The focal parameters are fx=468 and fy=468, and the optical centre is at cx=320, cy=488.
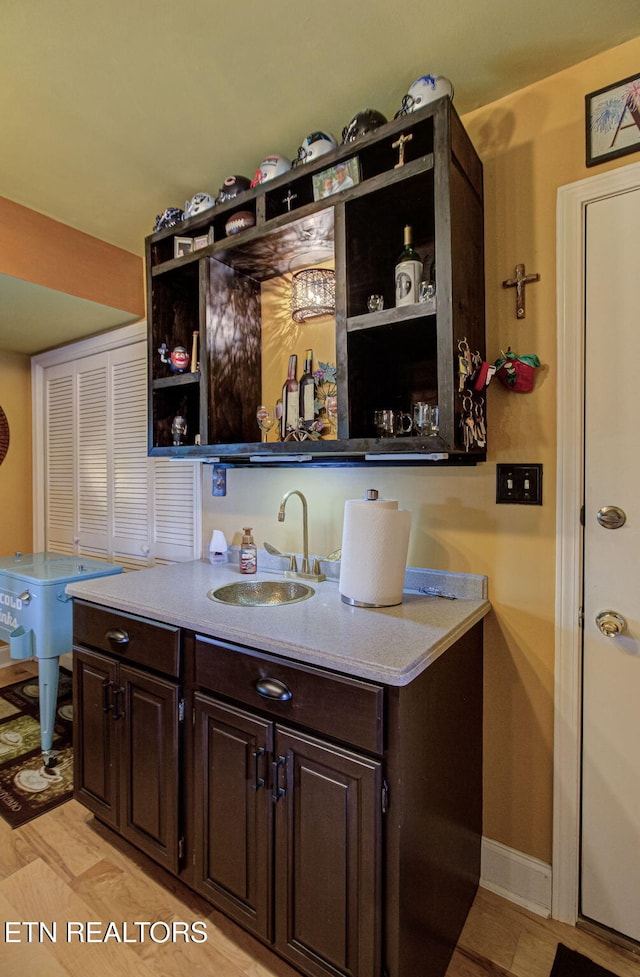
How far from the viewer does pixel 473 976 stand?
1.21 m

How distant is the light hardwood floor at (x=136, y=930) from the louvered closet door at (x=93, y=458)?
1633 mm

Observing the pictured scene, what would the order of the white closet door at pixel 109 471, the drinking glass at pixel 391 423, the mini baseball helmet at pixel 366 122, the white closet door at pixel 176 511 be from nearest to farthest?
the mini baseball helmet at pixel 366 122, the drinking glass at pixel 391 423, the white closet door at pixel 176 511, the white closet door at pixel 109 471

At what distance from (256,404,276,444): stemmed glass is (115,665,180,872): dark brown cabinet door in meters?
0.99

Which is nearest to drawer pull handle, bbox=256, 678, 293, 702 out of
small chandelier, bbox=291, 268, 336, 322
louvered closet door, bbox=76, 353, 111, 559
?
small chandelier, bbox=291, 268, 336, 322

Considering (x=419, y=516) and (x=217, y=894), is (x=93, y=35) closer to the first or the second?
(x=419, y=516)

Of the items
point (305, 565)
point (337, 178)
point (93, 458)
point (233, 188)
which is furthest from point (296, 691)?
point (93, 458)

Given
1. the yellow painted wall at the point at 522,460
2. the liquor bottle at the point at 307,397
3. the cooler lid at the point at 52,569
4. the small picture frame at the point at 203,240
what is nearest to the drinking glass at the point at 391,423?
the yellow painted wall at the point at 522,460

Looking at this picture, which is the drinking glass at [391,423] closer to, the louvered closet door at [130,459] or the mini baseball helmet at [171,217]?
the mini baseball helmet at [171,217]

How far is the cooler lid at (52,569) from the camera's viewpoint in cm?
221

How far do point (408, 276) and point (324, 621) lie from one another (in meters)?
1.01

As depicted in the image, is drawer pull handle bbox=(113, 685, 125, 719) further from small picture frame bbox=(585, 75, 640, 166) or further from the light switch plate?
small picture frame bbox=(585, 75, 640, 166)

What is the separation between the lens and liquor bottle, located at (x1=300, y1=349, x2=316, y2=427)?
1760mm

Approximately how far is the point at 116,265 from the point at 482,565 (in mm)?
2284

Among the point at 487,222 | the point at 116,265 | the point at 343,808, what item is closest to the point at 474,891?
the point at 343,808
